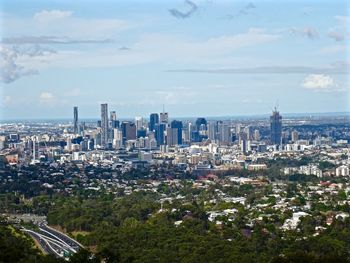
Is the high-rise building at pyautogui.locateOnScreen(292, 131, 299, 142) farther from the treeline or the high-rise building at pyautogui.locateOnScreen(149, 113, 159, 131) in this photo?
the treeline

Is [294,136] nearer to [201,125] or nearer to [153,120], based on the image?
[201,125]

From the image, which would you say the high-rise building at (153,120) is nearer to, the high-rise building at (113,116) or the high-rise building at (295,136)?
the high-rise building at (113,116)

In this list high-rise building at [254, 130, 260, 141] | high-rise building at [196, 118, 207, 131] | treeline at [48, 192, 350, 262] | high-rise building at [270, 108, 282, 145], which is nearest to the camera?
treeline at [48, 192, 350, 262]

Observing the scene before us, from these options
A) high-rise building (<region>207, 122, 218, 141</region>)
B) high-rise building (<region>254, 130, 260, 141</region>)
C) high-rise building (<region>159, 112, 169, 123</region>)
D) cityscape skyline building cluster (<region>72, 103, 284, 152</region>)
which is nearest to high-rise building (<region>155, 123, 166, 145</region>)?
cityscape skyline building cluster (<region>72, 103, 284, 152</region>)

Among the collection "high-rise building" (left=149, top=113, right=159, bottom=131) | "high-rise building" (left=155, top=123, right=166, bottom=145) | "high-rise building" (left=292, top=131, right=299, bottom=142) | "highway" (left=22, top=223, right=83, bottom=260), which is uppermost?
"high-rise building" (left=149, top=113, right=159, bottom=131)

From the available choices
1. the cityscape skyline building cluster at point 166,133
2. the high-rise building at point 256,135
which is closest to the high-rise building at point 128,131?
the cityscape skyline building cluster at point 166,133

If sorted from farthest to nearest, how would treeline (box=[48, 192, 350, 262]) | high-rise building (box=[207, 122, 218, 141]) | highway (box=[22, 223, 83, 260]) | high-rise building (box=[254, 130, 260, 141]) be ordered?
high-rise building (box=[207, 122, 218, 141])
high-rise building (box=[254, 130, 260, 141])
highway (box=[22, 223, 83, 260])
treeline (box=[48, 192, 350, 262])

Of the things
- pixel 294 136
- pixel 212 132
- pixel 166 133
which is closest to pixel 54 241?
pixel 166 133

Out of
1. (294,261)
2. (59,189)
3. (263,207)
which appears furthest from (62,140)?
(294,261)

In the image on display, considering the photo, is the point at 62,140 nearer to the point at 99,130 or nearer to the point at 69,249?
the point at 99,130
